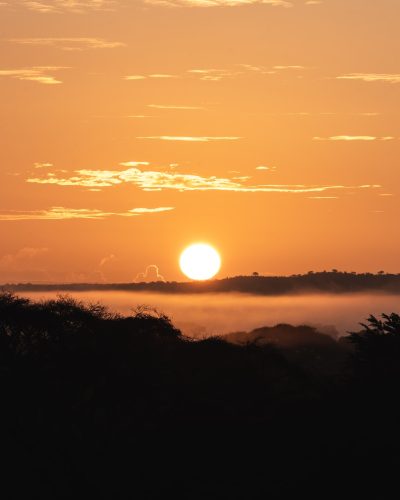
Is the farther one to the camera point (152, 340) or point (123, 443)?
point (152, 340)

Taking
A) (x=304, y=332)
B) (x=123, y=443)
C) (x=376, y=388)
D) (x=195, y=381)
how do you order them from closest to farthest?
(x=123, y=443), (x=376, y=388), (x=195, y=381), (x=304, y=332)

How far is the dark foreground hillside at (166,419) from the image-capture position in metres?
48.0

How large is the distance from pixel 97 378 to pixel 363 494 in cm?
1685

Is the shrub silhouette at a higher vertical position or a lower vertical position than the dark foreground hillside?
higher

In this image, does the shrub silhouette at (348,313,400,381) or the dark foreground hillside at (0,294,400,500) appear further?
the shrub silhouette at (348,313,400,381)

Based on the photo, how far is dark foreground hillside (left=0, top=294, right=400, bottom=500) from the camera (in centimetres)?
4797

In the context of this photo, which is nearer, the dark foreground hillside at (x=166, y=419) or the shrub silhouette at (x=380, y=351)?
the dark foreground hillside at (x=166, y=419)

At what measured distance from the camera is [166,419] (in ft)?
183

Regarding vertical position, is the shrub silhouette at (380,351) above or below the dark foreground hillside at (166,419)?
above

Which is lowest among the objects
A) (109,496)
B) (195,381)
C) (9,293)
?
(109,496)

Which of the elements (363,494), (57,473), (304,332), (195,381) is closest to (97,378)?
(195,381)

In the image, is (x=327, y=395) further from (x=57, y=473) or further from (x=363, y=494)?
(x=57, y=473)

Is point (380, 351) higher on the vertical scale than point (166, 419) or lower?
higher

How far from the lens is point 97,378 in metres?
59.2
